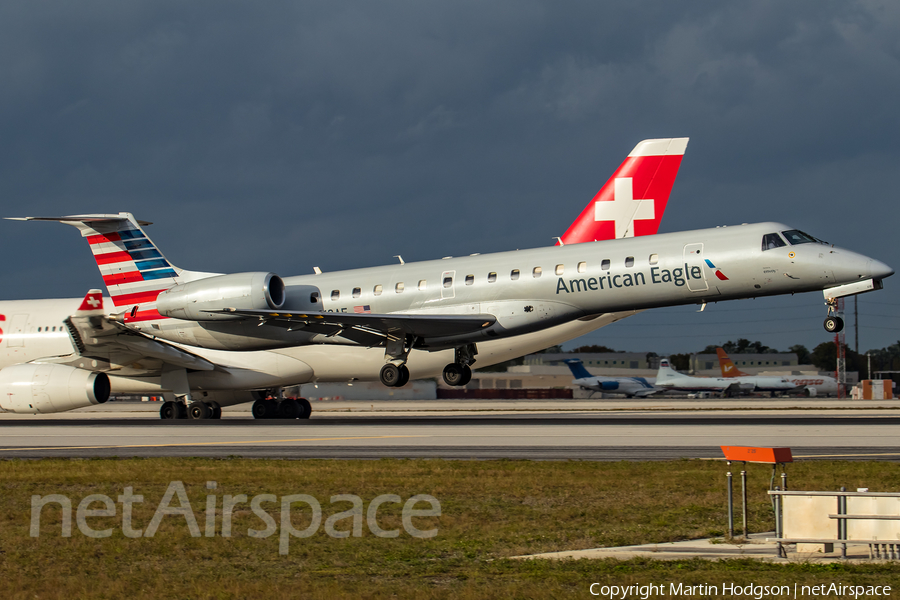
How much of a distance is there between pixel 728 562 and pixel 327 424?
2574 centimetres

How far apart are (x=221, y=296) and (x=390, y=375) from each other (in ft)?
23.9

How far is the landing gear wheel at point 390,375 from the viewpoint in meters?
32.6

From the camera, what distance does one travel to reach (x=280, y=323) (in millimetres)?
33125

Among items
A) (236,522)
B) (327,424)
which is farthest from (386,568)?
(327,424)

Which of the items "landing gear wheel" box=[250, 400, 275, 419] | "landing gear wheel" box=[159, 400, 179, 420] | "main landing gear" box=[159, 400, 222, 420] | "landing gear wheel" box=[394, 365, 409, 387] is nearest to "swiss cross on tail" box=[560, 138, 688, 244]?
"landing gear wheel" box=[394, 365, 409, 387]

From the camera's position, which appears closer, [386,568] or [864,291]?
[386,568]

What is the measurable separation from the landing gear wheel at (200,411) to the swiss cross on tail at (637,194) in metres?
18.0

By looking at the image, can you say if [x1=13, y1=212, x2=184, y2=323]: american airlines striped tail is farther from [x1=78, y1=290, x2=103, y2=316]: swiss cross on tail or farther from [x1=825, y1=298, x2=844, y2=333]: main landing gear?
[x1=825, y1=298, x2=844, y2=333]: main landing gear

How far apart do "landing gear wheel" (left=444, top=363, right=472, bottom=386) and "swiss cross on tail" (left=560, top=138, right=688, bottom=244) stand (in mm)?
7727

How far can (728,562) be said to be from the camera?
9.39 metres

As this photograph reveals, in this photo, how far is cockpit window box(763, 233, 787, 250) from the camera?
27562 millimetres

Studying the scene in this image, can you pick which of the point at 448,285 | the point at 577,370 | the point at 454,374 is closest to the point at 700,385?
the point at 577,370

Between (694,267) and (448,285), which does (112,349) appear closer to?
(448,285)

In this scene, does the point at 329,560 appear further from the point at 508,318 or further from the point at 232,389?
the point at 232,389
